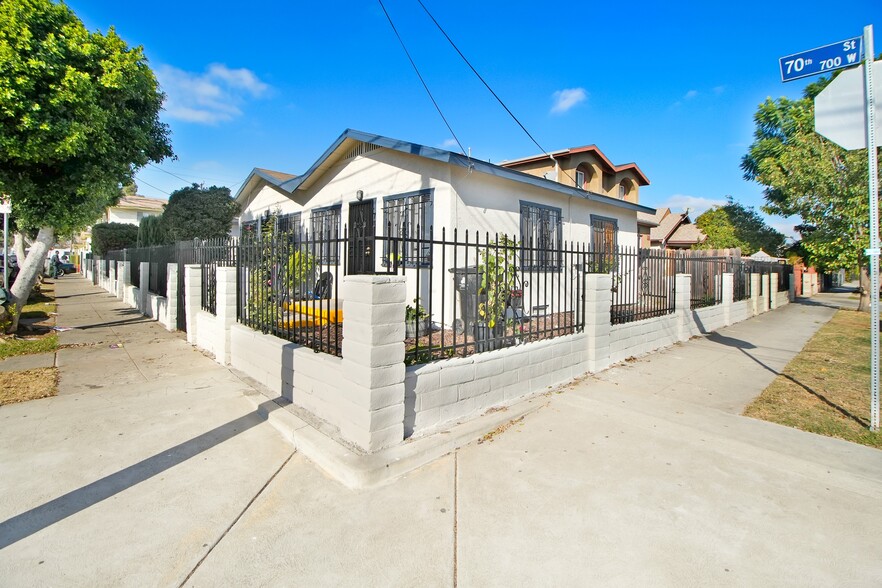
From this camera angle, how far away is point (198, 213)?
1628 cm

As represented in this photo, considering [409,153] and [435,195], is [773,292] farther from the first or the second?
[409,153]

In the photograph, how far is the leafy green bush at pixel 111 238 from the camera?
27.9 meters

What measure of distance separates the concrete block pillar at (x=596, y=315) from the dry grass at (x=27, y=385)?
691 centimetres

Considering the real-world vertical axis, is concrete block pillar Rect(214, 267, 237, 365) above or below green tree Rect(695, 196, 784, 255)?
below

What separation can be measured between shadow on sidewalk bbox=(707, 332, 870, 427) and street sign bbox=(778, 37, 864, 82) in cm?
364

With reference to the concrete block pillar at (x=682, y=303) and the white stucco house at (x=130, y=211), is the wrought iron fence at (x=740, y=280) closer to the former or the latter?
the concrete block pillar at (x=682, y=303)

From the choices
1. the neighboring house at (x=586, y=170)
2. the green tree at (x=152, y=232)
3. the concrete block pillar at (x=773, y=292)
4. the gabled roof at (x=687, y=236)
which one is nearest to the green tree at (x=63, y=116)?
the green tree at (x=152, y=232)

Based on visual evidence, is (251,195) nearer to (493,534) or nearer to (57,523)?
(57,523)

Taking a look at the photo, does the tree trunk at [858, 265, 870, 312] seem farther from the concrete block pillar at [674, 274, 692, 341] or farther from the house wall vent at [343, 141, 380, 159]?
the house wall vent at [343, 141, 380, 159]

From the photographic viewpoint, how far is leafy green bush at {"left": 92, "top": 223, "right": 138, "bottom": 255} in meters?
27.9

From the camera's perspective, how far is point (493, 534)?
259 centimetres

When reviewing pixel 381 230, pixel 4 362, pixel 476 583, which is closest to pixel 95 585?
pixel 476 583

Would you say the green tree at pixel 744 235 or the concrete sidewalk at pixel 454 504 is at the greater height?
the green tree at pixel 744 235

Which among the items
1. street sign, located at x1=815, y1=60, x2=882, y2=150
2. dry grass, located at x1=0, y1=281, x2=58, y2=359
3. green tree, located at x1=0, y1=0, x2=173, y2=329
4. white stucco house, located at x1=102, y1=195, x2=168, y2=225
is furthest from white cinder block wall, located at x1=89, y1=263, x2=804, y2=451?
white stucco house, located at x1=102, y1=195, x2=168, y2=225
